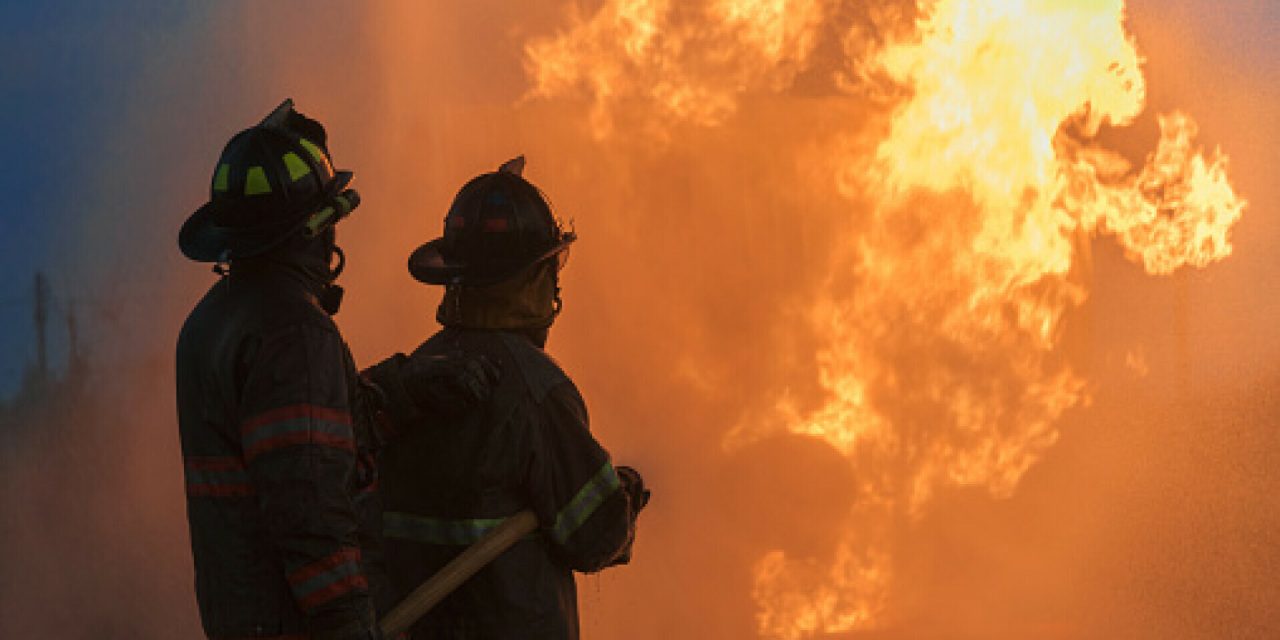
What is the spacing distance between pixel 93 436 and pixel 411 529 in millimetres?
8953

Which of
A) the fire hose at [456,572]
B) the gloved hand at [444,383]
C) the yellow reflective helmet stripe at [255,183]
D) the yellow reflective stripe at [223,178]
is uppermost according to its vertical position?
the yellow reflective stripe at [223,178]

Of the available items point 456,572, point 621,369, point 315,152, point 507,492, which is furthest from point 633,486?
point 621,369

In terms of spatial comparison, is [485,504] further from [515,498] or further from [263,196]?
[263,196]

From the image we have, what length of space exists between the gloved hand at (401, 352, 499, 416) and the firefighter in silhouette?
0.48ft

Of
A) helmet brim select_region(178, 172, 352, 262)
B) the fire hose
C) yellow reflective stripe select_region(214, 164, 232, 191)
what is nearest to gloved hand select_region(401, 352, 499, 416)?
the fire hose

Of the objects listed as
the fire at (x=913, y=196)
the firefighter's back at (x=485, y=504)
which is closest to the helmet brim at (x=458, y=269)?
the firefighter's back at (x=485, y=504)

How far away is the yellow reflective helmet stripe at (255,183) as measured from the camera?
2.91 metres

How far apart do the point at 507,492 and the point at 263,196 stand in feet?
2.97

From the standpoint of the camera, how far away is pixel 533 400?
10.7 ft

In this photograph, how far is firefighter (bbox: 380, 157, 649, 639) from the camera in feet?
10.7

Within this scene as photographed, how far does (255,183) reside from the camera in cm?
291

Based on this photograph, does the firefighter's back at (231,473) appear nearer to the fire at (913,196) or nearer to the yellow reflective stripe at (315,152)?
the yellow reflective stripe at (315,152)

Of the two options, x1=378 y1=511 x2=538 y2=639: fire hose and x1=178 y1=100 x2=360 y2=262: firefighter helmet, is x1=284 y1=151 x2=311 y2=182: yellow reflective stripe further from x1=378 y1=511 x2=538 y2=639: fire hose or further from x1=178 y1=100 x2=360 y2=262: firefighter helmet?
x1=378 y1=511 x2=538 y2=639: fire hose

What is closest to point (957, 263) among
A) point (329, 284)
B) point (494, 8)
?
point (494, 8)
